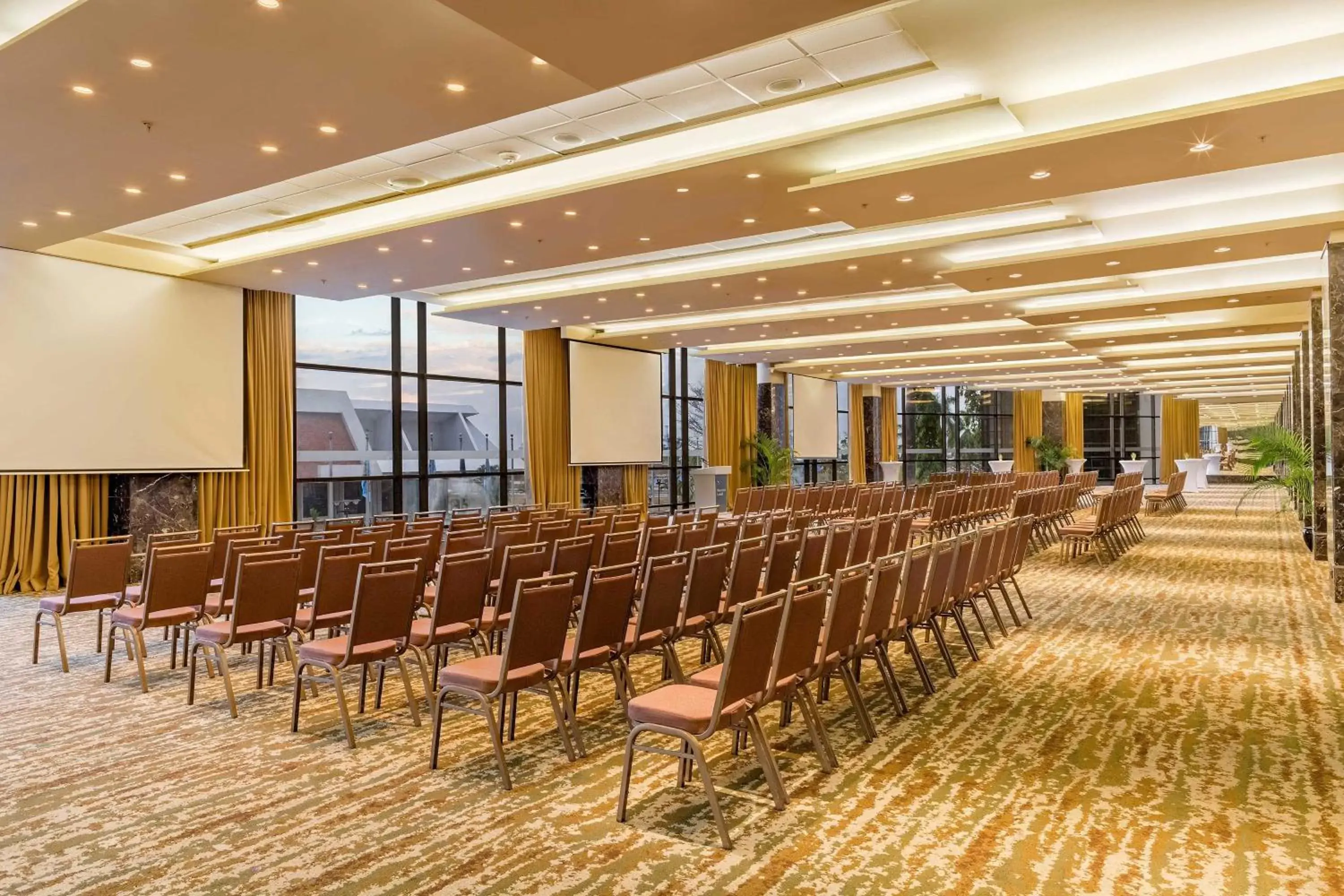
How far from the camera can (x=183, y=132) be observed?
625 centimetres

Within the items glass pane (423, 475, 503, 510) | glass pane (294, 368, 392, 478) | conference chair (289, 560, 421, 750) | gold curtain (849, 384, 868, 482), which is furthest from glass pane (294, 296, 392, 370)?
gold curtain (849, 384, 868, 482)

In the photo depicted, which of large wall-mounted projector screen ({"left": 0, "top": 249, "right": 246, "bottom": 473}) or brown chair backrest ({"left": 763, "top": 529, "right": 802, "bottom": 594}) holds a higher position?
large wall-mounted projector screen ({"left": 0, "top": 249, "right": 246, "bottom": 473})

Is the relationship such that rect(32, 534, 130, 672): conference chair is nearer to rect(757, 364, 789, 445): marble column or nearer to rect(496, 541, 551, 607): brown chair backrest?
rect(496, 541, 551, 607): brown chair backrest

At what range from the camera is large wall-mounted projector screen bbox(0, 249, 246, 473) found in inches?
378

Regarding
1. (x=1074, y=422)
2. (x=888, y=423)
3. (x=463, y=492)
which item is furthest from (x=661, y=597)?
(x=1074, y=422)

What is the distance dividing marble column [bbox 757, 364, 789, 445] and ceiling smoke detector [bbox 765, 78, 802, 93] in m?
15.9

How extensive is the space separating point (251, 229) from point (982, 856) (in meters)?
9.59

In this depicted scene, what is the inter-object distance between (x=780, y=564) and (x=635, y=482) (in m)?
12.5

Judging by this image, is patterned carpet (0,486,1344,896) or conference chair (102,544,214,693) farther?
conference chair (102,544,214,693)

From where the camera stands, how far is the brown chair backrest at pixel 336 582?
531 centimetres

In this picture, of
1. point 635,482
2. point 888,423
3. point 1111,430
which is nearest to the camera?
point 635,482

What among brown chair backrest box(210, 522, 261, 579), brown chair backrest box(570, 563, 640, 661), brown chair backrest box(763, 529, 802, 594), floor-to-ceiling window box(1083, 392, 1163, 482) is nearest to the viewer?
brown chair backrest box(570, 563, 640, 661)

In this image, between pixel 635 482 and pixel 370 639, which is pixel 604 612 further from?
pixel 635 482

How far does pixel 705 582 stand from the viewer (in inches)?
211
